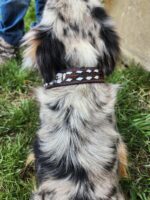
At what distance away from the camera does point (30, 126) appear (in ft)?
12.4

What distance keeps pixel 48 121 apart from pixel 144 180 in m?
1.07

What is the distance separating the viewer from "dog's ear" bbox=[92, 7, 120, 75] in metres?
2.81

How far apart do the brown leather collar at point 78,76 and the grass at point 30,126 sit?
0.66m

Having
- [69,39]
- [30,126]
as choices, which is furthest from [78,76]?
[30,126]

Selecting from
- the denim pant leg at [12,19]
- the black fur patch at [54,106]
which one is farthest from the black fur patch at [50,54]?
the denim pant leg at [12,19]

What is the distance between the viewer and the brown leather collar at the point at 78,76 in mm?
2691

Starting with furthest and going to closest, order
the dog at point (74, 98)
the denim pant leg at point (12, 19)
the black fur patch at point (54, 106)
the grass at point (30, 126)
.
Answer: the denim pant leg at point (12, 19)
the grass at point (30, 126)
the black fur patch at point (54, 106)
the dog at point (74, 98)

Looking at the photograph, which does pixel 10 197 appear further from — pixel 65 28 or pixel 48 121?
pixel 65 28

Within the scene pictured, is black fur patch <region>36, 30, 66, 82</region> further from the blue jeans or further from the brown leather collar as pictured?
the blue jeans

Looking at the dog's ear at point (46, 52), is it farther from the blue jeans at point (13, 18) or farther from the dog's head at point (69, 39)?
the blue jeans at point (13, 18)

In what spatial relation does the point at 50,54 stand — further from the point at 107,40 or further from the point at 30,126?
the point at 30,126

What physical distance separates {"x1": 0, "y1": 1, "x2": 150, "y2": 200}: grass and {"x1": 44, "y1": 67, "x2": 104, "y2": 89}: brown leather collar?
66cm

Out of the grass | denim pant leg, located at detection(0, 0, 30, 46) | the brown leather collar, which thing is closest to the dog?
the brown leather collar

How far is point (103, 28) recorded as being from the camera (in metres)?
2.81
